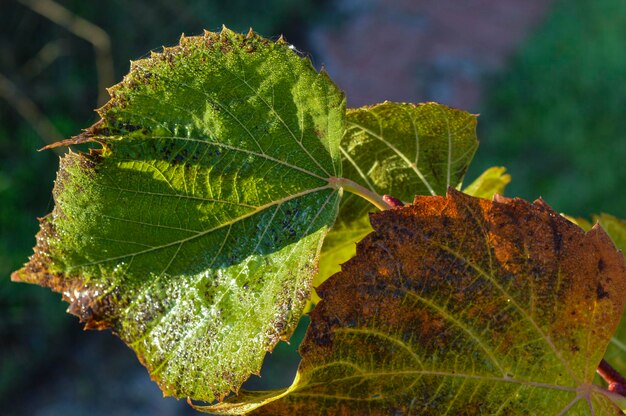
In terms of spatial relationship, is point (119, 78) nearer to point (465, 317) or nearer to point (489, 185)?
point (489, 185)

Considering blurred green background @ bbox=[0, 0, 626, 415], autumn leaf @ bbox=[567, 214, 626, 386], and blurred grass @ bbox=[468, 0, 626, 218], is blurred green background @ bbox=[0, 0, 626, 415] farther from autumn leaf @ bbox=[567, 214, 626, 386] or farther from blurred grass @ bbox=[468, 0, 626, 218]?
autumn leaf @ bbox=[567, 214, 626, 386]

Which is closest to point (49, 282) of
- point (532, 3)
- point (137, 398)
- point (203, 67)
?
point (203, 67)

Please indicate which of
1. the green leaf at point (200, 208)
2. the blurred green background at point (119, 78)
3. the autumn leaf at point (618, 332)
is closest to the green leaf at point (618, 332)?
the autumn leaf at point (618, 332)

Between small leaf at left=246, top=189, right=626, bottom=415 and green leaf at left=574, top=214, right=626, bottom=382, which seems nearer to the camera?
small leaf at left=246, top=189, right=626, bottom=415

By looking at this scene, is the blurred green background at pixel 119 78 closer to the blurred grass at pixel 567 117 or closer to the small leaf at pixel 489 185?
the blurred grass at pixel 567 117

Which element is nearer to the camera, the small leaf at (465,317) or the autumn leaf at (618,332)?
the small leaf at (465,317)

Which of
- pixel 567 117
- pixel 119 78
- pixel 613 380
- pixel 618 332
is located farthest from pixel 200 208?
pixel 567 117

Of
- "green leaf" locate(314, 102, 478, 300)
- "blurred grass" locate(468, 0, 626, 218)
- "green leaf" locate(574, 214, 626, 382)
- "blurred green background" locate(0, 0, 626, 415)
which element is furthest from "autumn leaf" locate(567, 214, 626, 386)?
"blurred grass" locate(468, 0, 626, 218)
